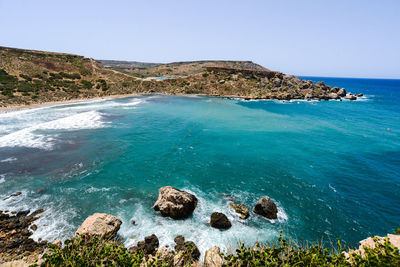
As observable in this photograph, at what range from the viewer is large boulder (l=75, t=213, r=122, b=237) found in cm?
1242

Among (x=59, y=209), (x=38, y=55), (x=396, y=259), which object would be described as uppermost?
(x=38, y=55)

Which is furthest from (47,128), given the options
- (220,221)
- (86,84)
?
(86,84)

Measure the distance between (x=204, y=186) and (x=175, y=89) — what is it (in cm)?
7573

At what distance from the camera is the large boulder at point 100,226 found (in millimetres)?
12422

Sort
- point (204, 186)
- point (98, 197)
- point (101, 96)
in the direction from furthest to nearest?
point (101, 96)
point (204, 186)
point (98, 197)

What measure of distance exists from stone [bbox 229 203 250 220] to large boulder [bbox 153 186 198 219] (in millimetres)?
3633

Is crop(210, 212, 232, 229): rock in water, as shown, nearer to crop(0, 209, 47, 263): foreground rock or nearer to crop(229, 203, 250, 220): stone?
crop(229, 203, 250, 220): stone

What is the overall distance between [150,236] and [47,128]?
32624mm

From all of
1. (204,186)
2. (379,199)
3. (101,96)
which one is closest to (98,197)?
(204,186)

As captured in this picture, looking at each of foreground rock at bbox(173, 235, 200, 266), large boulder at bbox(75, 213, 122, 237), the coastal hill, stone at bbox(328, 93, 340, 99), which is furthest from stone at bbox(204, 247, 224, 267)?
stone at bbox(328, 93, 340, 99)

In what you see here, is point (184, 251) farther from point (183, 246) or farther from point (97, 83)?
point (97, 83)

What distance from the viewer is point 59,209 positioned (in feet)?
51.3

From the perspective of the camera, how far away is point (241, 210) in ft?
52.2

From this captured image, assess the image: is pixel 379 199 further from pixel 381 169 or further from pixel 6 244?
pixel 6 244
